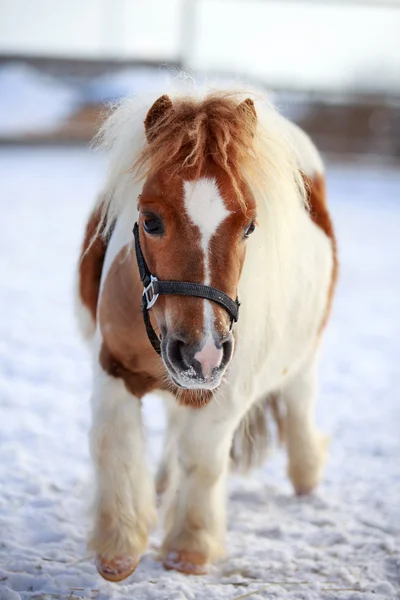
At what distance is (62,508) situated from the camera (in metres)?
2.90

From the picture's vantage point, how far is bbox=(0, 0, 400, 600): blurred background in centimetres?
256

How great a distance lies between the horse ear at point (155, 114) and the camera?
2039 mm

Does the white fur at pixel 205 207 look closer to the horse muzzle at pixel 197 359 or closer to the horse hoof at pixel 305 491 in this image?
the horse muzzle at pixel 197 359

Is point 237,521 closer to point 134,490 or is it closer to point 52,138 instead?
point 134,490

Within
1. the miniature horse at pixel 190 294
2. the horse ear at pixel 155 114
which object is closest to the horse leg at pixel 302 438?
the miniature horse at pixel 190 294

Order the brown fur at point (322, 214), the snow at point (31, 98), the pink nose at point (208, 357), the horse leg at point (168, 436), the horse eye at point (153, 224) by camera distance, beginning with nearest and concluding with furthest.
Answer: the pink nose at point (208, 357)
the horse eye at point (153, 224)
the horse leg at point (168, 436)
the brown fur at point (322, 214)
the snow at point (31, 98)

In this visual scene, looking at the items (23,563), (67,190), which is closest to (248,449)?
(23,563)

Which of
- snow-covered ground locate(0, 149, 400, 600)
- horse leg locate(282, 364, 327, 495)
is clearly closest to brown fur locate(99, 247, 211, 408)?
snow-covered ground locate(0, 149, 400, 600)

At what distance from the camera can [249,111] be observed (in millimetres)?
2094

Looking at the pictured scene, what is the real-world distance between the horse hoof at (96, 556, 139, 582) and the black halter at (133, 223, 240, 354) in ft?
2.42

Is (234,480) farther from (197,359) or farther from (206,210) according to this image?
(206,210)

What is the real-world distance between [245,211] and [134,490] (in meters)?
1.07

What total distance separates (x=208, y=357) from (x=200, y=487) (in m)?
0.85

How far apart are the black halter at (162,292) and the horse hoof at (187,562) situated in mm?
832
